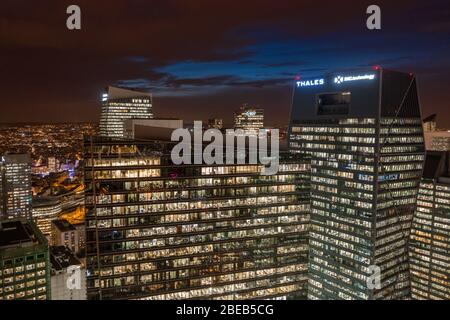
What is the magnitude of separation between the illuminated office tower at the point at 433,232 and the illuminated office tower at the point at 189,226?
47.4m

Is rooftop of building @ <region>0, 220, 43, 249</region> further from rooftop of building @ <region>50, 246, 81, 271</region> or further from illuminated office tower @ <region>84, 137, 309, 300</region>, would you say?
illuminated office tower @ <region>84, 137, 309, 300</region>

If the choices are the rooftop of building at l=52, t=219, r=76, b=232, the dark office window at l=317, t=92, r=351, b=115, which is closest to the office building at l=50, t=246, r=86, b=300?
the rooftop of building at l=52, t=219, r=76, b=232

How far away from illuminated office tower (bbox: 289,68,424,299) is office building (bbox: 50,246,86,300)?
56.8m

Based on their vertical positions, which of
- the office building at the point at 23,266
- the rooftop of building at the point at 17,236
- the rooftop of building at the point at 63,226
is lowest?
the rooftop of building at the point at 63,226

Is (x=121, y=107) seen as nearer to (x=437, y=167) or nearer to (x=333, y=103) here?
(x=333, y=103)

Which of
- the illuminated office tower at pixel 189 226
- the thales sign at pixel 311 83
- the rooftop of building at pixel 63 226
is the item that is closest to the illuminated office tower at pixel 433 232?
the thales sign at pixel 311 83

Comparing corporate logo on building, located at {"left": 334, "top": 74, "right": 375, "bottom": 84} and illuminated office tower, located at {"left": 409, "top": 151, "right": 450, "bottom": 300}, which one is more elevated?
corporate logo on building, located at {"left": 334, "top": 74, "right": 375, "bottom": 84}

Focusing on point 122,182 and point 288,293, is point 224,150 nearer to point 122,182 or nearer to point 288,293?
point 122,182

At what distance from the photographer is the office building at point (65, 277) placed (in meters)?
85.8

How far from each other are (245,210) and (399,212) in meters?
46.2

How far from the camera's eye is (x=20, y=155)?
153m

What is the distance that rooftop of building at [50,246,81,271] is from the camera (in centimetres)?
9225

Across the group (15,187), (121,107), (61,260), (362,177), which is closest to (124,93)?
(121,107)

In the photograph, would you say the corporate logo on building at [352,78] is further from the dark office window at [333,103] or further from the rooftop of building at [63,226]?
the rooftop of building at [63,226]
